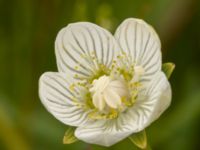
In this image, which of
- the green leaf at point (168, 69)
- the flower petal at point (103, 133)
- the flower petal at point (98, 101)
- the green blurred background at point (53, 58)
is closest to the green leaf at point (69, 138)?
the flower petal at point (103, 133)

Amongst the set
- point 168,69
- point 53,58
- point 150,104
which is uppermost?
point 168,69

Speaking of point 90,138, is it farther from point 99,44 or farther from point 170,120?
point 170,120

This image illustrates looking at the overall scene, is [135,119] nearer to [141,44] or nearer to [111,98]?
[111,98]

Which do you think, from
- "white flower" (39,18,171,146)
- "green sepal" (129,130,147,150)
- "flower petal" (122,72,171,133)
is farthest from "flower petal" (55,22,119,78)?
"green sepal" (129,130,147,150)

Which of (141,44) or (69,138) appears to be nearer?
(69,138)

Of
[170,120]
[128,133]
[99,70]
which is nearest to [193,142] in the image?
[170,120]

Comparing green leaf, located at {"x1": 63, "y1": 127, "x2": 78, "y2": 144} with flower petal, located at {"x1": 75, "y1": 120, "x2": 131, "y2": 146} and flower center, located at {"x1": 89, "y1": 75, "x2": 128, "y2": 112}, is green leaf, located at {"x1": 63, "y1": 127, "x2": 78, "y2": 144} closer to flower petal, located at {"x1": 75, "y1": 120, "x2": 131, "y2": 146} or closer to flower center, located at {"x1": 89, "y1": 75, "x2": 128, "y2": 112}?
flower petal, located at {"x1": 75, "y1": 120, "x2": 131, "y2": 146}

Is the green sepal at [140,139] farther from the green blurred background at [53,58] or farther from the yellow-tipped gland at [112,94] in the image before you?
the green blurred background at [53,58]

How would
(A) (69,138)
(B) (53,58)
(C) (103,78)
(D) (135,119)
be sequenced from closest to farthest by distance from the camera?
(A) (69,138), (D) (135,119), (C) (103,78), (B) (53,58)

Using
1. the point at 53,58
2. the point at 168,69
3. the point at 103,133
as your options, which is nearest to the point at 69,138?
the point at 103,133
